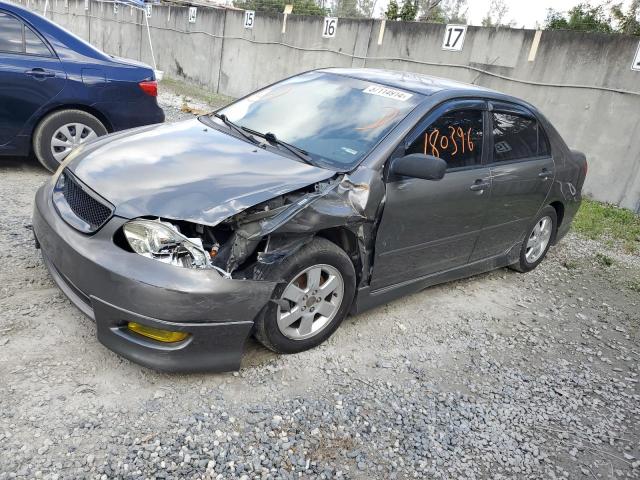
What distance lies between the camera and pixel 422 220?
11.1ft

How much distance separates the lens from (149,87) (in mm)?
5406

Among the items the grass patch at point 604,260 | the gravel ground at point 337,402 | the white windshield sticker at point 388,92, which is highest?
the white windshield sticker at point 388,92

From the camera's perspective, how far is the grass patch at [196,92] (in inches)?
517

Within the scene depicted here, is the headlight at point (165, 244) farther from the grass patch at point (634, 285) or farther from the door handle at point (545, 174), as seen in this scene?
the grass patch at point (634, 285)

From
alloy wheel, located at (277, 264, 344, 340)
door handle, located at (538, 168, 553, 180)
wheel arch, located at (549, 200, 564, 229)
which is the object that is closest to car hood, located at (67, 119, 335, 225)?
alloy wheel, located at (277, 264, 344, 340)

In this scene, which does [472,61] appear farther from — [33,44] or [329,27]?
[33,44]

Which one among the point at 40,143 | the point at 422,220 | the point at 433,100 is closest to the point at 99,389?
the point at 422,220

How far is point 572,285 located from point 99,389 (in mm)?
4465

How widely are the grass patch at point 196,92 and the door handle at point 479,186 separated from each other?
9.91 m

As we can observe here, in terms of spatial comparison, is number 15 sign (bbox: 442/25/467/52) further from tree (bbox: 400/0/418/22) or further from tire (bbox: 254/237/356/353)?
tire (bbox: 254/237/356/353)

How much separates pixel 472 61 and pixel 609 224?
13.8 ft

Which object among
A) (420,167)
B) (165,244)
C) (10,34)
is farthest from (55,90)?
(420,167)

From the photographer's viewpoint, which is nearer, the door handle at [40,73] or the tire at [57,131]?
the door handle at [40,73]

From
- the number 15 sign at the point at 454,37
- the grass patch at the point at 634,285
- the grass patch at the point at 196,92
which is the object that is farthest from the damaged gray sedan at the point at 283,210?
the grass patch at the point at 196,92
